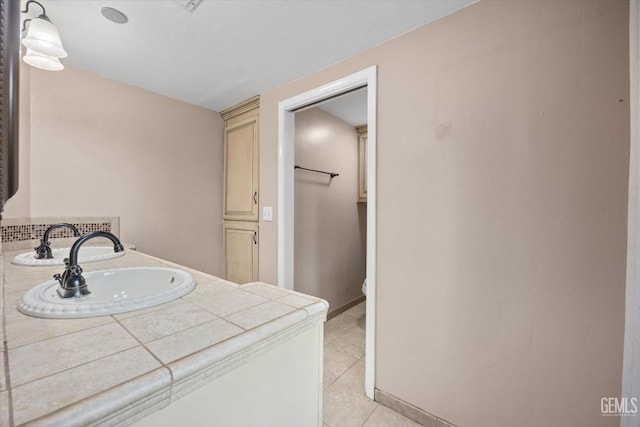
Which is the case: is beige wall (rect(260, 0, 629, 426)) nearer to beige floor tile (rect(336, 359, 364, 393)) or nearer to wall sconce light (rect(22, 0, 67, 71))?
beige floor tile (rect(336, 359, 364, 393))

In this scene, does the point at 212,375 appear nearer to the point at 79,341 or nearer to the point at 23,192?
the point at 79,341

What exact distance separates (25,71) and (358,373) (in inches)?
112

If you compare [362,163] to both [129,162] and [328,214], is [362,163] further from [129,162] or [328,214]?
[129,162]

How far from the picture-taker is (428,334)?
1.27 meters

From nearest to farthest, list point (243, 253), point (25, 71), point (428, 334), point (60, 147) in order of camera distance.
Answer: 1. point (428, 334)
2. point (25, 71)
3. point (60, 147)
4. point (243, 253)

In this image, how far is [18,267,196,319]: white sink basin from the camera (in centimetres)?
56

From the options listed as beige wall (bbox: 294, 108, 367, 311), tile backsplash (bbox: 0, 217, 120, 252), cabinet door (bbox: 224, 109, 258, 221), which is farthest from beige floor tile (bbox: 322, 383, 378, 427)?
tile backsplash (bbox: 0, 217, 120, 252)

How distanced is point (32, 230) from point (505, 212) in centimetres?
266

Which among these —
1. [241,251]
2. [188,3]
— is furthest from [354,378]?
[188,3]

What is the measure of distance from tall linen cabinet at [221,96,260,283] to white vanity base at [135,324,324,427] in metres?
1.57

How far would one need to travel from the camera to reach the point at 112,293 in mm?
959

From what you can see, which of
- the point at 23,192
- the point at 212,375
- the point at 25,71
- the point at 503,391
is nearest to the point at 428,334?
the point at 503,391

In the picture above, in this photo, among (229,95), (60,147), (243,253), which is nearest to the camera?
(60,147)

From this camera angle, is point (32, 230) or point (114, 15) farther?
point (32, 230)
